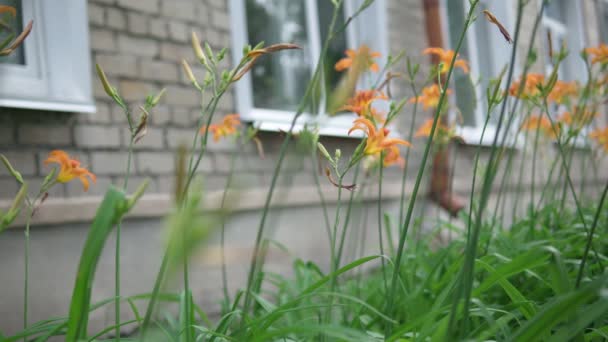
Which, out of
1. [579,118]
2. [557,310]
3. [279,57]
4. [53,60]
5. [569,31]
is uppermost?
[569,31]

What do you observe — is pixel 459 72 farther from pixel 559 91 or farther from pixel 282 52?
pixel 559 91

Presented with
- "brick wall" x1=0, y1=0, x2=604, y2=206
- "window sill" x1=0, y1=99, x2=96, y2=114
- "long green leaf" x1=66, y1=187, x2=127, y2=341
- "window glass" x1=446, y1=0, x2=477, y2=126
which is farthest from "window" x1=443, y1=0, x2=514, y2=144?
"long green leaf" x1=66, y1=187, x2=127, y2=341

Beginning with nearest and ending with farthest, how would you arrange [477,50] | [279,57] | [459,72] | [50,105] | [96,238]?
[96,238] → [50,105] → [279,57] → [459,72] → [477,50]

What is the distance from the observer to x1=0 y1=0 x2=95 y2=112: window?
2.05 m

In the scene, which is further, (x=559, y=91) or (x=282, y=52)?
(x=282, y=52)

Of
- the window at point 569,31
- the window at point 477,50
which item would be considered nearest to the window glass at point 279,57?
the window at point 477,50

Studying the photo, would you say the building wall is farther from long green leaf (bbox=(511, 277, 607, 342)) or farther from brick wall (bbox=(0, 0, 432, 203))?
long green leaf (bbox=(511, 277, 607, 342))

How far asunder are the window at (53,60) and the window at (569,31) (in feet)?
21.4

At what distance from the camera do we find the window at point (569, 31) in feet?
23.6

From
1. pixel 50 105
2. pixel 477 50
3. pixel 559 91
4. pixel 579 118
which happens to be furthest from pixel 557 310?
pixel 477 50

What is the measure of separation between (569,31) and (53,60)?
7260mm

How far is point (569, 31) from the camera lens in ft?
24.5

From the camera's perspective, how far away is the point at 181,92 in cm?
275

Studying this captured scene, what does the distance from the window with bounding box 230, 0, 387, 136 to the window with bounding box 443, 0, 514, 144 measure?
63.8 inches
